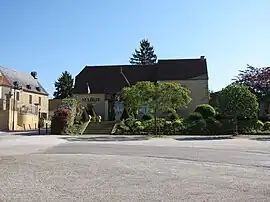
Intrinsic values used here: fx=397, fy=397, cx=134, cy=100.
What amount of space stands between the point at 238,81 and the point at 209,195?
47259 millimetres

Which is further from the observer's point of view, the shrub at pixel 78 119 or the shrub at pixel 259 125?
the shrub at pixel 78 119

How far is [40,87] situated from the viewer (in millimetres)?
65062


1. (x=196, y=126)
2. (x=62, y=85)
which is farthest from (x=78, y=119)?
(x=62, y=85)

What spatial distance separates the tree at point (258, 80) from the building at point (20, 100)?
27333mm

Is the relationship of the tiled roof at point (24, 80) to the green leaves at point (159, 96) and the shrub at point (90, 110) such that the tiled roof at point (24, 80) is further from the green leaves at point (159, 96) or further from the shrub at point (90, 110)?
the green leaves at point (159, 96)

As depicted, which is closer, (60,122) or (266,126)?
(60,122)

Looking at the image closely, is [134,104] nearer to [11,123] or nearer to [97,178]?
[11,123]

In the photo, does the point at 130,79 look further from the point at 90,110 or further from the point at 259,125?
the point at 259,125

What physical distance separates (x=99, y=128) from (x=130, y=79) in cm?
1559

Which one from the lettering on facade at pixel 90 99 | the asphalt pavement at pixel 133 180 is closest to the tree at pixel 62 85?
the lettering on facade at pixel 90 99

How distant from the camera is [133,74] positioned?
57.1 m

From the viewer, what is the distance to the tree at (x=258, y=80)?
50.6m

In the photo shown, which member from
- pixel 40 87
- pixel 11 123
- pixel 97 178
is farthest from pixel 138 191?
pixel 40 87

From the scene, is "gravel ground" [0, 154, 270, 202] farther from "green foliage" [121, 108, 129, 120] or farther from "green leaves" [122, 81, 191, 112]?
"green foliage" [121, 108, 129, 120]
